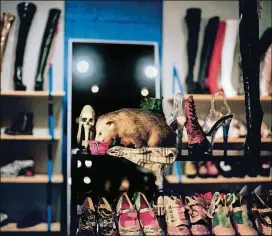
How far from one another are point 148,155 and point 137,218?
0.23 metres

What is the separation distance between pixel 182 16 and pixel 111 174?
138cm

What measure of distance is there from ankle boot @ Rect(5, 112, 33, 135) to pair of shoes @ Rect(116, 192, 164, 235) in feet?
5.46

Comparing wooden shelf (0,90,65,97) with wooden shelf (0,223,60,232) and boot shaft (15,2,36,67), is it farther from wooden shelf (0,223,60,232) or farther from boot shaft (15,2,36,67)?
wooden shelf (0,223,60,232)

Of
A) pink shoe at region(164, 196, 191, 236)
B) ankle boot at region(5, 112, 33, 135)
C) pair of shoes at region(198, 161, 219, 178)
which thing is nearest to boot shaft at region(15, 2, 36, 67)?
ankle boot at region(5, 112, 33, 135)

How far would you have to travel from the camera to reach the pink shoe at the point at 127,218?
1.47m

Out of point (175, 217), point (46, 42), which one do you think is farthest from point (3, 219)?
point (175, 217)

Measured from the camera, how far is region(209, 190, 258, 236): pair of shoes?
1486 mm

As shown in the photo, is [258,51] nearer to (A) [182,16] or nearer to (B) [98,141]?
(B) [98,141]

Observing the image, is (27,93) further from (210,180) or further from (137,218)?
(137,218)

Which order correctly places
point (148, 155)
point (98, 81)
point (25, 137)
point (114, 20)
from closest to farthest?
1. point (148, 155)
2. point (25, 137)
3. point (98, 81)
4. point (114, 20)

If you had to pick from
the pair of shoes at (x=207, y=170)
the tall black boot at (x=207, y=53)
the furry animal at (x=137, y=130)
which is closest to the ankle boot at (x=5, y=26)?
the tall black boot at (x=207, y=53)

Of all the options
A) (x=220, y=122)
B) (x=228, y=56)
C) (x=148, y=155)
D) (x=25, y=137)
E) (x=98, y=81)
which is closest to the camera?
(x=148, y=155)

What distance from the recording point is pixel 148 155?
1.49 metres

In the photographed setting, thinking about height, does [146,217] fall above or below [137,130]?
below
